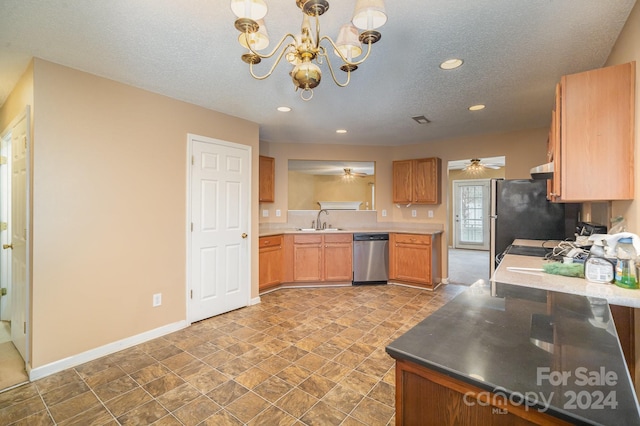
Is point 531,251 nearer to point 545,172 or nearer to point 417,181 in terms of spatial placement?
point 545,172

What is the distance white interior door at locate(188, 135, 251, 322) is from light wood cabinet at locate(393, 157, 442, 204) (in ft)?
8.68

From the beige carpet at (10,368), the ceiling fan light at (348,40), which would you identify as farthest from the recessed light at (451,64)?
the beige carpet at (10,368)

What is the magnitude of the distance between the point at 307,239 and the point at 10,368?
10.9 feet

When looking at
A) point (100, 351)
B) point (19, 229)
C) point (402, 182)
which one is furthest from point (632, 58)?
point (19, 229)

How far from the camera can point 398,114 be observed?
11.6 ft

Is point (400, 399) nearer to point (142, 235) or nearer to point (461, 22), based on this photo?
point (461, 22)

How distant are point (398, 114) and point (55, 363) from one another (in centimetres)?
401

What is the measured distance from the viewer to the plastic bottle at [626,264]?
1.42 metres

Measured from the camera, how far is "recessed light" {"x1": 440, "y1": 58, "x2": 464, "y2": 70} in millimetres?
2225

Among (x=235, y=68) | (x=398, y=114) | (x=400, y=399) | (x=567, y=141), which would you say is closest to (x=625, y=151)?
(x=567, y=141)

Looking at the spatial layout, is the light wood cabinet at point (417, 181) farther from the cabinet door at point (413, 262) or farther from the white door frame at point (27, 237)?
the white door frame at point (27, 237)

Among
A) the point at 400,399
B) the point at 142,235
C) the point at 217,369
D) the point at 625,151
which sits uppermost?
the point at 625,151

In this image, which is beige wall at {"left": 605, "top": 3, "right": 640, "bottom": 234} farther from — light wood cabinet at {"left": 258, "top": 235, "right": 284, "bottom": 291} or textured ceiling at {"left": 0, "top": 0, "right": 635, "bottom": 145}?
light wood cabinet at {"left": 258, "top": 235, "right": 284, "bottom": 291}

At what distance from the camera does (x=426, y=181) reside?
4.82m
